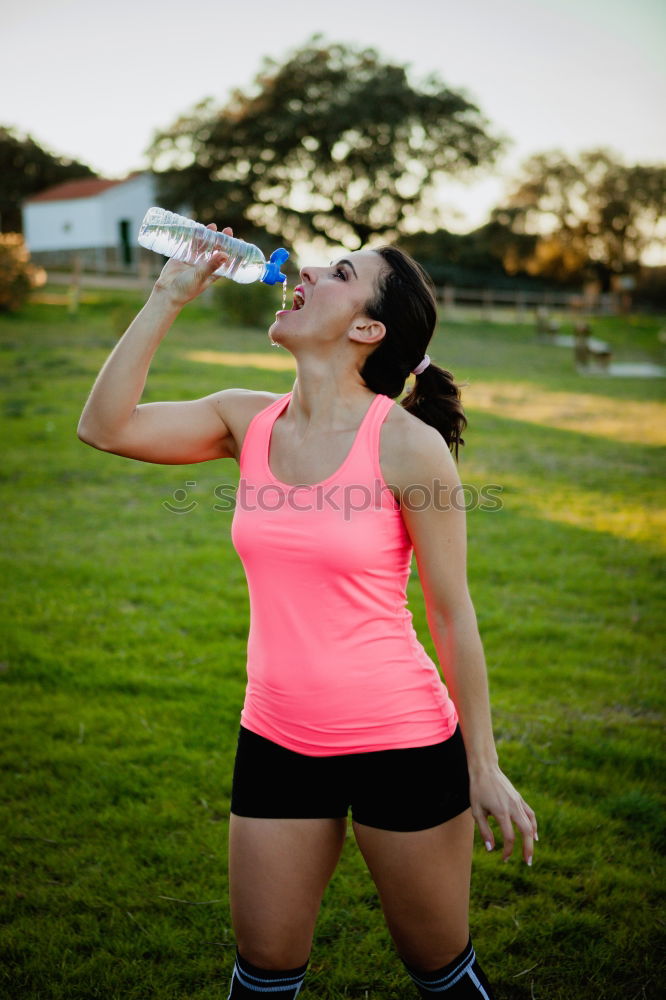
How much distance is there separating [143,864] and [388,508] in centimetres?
229

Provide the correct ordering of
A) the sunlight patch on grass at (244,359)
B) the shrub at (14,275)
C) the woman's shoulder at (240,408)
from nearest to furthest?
the woman's shoulder at (240,408) → the sunlight patch on grass at (244,359) → the shrub at (14,275)

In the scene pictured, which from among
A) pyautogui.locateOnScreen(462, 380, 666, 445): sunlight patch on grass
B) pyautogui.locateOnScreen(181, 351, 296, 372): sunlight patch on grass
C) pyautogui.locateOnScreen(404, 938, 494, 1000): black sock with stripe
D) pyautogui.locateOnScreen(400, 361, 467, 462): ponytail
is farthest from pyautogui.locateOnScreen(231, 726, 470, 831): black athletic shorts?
pyautogui.locateOnScreen(181, 351, 296, 372): sunlight patch on grass

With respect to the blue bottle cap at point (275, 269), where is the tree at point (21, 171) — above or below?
above

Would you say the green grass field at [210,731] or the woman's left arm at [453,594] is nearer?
the woman's left arm at [453,594]

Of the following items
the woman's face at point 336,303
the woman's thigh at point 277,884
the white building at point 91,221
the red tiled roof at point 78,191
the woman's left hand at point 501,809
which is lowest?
the woman's thigh at point 277,884

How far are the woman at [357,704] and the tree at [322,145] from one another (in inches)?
1618

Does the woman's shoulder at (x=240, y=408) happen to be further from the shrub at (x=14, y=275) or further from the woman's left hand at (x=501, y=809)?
the shrub at (x=14, y=275)

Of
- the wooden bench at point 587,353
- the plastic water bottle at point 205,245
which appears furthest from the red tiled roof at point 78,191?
the plastic water bottle at point 205,245

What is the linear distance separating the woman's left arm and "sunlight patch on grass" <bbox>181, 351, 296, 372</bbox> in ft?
45.5

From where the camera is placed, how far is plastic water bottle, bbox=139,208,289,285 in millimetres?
2453

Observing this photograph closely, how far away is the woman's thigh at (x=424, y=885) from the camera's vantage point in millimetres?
1921

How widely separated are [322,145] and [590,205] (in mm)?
23019

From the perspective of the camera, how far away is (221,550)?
7105 mm

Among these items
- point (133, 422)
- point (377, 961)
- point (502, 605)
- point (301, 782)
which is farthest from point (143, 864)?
point (502, 605)
